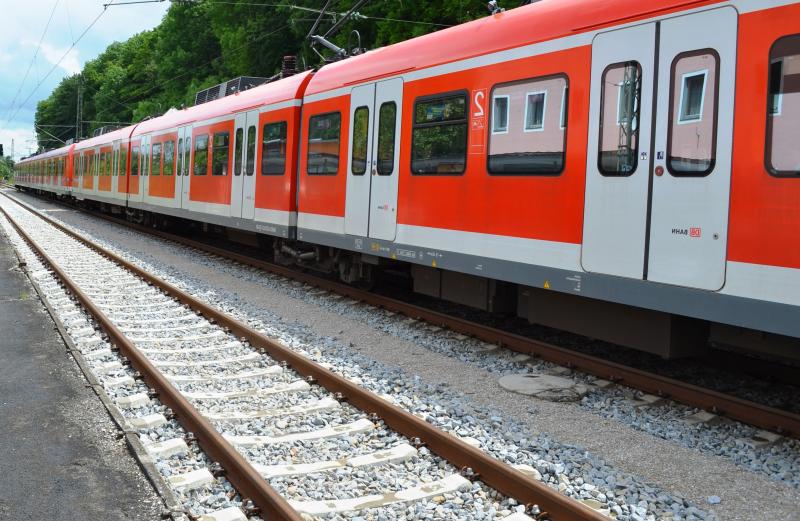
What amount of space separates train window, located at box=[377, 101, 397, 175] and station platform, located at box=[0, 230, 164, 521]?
4200 mm

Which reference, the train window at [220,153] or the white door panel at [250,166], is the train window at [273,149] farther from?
the train window at [220,153]

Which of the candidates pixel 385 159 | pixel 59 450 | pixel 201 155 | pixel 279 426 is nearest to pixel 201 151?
pixel 201 155

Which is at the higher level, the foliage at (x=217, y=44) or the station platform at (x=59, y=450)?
the foliage at (x=217, y=44)

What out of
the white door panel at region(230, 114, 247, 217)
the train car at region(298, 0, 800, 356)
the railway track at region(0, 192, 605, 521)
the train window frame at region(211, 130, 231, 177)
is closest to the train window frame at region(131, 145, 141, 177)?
the train window frame at region(211, 130, 231, 177)

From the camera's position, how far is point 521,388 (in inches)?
259

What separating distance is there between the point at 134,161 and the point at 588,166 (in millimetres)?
20263

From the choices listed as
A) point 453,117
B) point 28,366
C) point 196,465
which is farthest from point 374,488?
point 453,117

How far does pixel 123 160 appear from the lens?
25.8 m

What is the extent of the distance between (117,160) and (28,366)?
21.1 m

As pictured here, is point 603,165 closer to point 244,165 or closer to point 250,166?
point 250,166

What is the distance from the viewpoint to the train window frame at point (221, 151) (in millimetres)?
15383

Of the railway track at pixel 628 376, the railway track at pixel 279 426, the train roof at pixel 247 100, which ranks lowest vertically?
the railway track at pixel 279 426

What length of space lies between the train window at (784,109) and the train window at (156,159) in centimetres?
1827

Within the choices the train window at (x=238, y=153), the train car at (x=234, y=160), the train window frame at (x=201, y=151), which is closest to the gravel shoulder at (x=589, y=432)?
the train car at (x=234, y=160)
